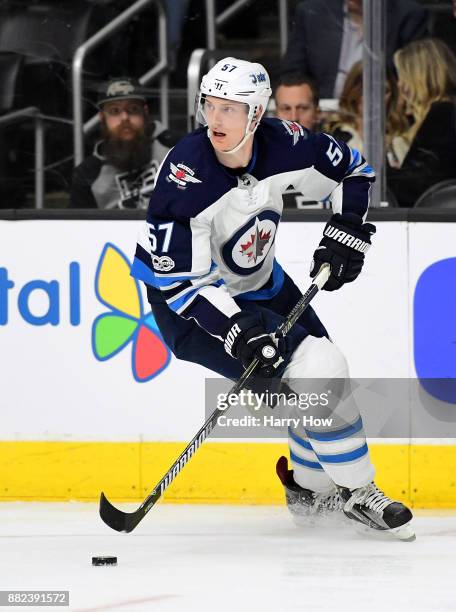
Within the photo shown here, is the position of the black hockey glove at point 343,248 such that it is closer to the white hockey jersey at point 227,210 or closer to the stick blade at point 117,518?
the white hockey jersey at point 227,210

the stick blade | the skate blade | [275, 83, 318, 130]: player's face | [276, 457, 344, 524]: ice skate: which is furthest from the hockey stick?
[275, 83, 318, 130]: player's face

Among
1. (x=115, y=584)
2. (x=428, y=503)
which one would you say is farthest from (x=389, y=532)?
(x=115, y=584)

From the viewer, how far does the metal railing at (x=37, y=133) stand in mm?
4539

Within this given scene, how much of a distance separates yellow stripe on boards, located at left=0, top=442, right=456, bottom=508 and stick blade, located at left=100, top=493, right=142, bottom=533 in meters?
0.72

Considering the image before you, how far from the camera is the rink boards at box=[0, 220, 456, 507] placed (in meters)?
4.26

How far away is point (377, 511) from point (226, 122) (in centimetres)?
108

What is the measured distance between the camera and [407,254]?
4.26 m

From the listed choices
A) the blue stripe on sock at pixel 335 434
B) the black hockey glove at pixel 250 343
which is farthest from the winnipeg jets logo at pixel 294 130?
the blue stripe on sock at pixel 335 434

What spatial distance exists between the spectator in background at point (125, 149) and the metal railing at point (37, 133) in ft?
0.36

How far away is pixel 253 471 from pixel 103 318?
66 centimetres

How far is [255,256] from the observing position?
12.4 feet

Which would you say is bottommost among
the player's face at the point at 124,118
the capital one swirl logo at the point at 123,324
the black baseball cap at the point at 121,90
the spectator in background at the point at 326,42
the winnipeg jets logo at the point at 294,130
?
the capital one swirl logo at the point at 123,324

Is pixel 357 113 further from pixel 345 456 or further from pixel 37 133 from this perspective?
pixel 345 456

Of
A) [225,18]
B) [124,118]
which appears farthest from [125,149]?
[225,18]
